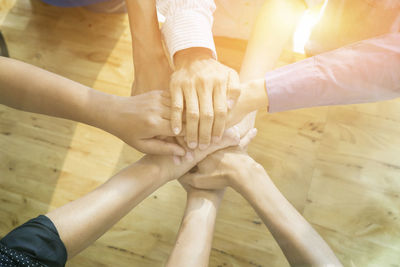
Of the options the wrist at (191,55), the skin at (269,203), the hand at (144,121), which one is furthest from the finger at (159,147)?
the wrist at (191,55)

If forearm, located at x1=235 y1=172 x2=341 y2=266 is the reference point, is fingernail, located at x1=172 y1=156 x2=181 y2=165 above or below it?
above

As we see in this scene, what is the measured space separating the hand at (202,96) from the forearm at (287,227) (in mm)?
179

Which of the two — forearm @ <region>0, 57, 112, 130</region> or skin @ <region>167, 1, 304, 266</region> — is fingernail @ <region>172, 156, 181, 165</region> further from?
forearm @ <region>0, 57, 112, 130</region>

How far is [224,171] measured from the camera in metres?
0.85

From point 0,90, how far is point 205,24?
556mm

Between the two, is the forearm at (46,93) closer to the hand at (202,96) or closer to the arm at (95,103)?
the arm at (95,103)

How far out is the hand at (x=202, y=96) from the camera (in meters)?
0.76

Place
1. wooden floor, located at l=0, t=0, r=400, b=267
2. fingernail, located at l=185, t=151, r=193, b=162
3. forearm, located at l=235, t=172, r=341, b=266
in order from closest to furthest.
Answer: forearm, located at l=235, t=172, r=341, b=266 < fingernail, located at l=185, t=151, r=193, b=162 < wooden floor, located at l=0, t=0, r=400, b=267

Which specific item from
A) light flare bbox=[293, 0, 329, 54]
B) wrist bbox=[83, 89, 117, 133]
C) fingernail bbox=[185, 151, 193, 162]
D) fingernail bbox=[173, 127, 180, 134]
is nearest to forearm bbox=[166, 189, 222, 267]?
fingernail bbox=[185, 151, 193, 162]

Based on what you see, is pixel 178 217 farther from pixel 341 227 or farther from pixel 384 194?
pixel 384 194

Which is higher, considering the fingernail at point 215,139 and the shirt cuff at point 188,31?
the shirt cuff at point 188,31

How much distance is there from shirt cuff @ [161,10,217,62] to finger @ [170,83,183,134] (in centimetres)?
12

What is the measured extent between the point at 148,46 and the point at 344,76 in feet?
1.73

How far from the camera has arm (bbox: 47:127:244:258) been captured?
71 cm
